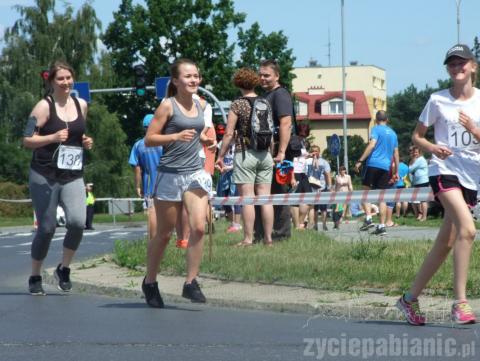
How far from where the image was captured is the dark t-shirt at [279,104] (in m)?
13.6

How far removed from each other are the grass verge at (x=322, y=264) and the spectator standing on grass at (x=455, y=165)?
1134 millimetres

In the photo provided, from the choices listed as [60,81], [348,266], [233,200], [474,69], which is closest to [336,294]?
[348,266]

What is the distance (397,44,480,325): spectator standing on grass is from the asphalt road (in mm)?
372

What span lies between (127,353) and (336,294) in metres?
3.17

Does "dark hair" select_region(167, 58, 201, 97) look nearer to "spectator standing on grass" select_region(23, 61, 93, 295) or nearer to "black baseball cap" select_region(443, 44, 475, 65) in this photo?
"spectator standing on grass" select_region(23, 61, 93, 295)

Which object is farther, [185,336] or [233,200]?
[233,200]

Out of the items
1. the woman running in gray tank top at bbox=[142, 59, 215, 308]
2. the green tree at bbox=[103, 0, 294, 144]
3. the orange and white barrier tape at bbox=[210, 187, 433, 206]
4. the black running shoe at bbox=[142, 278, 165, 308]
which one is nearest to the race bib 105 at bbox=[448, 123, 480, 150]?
the woman running in gray tank top at bbox=[142, 59, 215, 308]

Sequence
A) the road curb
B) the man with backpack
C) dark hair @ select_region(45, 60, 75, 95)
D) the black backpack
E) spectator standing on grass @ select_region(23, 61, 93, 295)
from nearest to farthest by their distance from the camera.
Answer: the road curb
spectator standing on grass @ select_region(23, 61, 93, 295)
dark hair @ select_region(45, 60, 75, 95)
the black backpack
the man with backpack

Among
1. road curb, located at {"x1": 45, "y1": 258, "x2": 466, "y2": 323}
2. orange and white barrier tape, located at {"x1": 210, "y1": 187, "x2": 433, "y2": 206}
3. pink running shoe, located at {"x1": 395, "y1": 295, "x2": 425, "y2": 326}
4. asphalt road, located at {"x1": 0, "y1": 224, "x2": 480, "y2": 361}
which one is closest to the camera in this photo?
asphalt road, located at {"x1": 0, "y1": 224, "x2": 480, "y2": 361}

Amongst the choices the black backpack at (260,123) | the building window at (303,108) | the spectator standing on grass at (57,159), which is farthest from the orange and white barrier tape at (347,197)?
the building window at (303,108)

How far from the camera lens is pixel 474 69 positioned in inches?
316

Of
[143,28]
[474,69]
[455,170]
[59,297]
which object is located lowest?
[59,297]

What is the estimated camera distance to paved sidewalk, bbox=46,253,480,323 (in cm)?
863

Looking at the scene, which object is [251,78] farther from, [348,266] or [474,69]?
[474,69]
